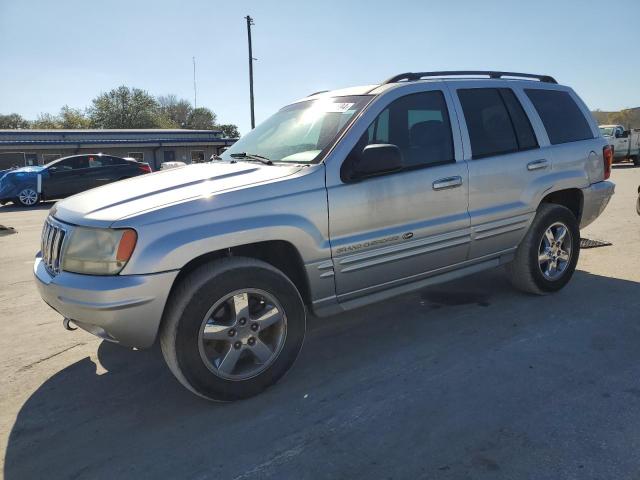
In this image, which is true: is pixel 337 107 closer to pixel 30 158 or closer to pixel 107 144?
pixel 30 158

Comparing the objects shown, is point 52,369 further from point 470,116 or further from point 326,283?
point 470,116

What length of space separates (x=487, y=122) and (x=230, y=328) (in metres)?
2.69

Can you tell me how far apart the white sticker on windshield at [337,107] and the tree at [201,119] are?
74925 millimetres

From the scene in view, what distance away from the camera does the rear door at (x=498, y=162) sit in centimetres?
388

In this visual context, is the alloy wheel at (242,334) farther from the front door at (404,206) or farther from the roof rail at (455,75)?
the roof rail at (455,75)

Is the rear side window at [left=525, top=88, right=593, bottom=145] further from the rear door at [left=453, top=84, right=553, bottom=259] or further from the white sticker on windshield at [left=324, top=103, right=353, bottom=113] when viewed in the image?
the white sticker on windshield at [left=324, top=103, right=353, bottom=113]

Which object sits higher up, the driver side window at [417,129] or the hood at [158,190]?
the driver side window at [417,129]

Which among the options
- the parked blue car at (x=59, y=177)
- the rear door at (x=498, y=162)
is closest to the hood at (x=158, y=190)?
the rear door at (x=498, y=162)

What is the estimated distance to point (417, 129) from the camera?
3689mm

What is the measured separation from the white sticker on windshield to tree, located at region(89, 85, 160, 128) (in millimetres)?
66954

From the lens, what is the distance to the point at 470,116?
3959 millimetres

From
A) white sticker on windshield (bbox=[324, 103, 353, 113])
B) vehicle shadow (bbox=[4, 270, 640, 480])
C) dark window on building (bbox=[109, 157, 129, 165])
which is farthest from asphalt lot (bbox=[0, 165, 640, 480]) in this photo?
dark window on building (bbox=[109, 157, 129, 165])

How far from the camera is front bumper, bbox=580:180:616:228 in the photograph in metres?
4.66

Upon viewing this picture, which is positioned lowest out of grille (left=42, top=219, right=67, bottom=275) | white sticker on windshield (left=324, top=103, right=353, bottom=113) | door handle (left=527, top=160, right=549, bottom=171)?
grille (left=42, top=219, right=67, bottom=275)
